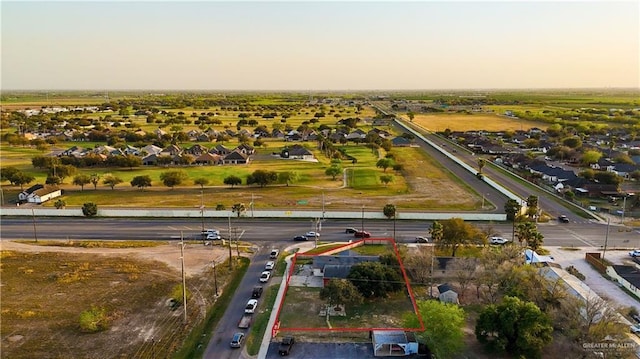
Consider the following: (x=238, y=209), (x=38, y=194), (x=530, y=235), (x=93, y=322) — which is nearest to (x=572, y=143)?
(x=530, y=235)

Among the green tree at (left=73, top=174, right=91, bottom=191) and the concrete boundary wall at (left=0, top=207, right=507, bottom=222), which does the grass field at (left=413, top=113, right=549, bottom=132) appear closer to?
the concrete boundary wall at (left=0, top=207, right=507, bottom=222)

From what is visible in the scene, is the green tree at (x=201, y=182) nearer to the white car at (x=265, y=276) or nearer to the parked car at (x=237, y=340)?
the white car at (x=265, y=276)

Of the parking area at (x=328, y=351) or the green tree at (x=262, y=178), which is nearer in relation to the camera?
the parking area at (x=328, y=351)

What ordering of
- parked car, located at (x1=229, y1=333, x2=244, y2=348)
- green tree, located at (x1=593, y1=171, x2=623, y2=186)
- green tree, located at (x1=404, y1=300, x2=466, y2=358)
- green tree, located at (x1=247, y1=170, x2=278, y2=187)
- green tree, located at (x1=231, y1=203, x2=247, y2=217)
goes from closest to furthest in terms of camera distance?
green tree, located at (x1=404, y1=300, x2=466, y2=358)
parked car, located at (x1=229, y1=333, x2=244, y2=348)
green tree, located at (x1=231, y1=203, x2=247, y2=217)
green tree, located at (x1=593, y1=171, x2=623, y2=186)
green tree, located at (x1=247, y1=170, x2=278, y2=187)

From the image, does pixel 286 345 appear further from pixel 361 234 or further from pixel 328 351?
pixel 361 234

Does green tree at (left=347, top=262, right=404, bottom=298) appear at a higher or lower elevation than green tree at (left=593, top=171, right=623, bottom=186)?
lower

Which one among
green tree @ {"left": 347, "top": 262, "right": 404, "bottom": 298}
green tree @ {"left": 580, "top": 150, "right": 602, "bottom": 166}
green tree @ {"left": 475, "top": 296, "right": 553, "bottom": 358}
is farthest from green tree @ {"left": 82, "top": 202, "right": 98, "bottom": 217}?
green tree @ {"left": 580, "top": 150, "right": 602, "bottom": 166}

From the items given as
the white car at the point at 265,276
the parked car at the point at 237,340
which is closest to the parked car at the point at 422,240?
the white car at the point at 265,276
